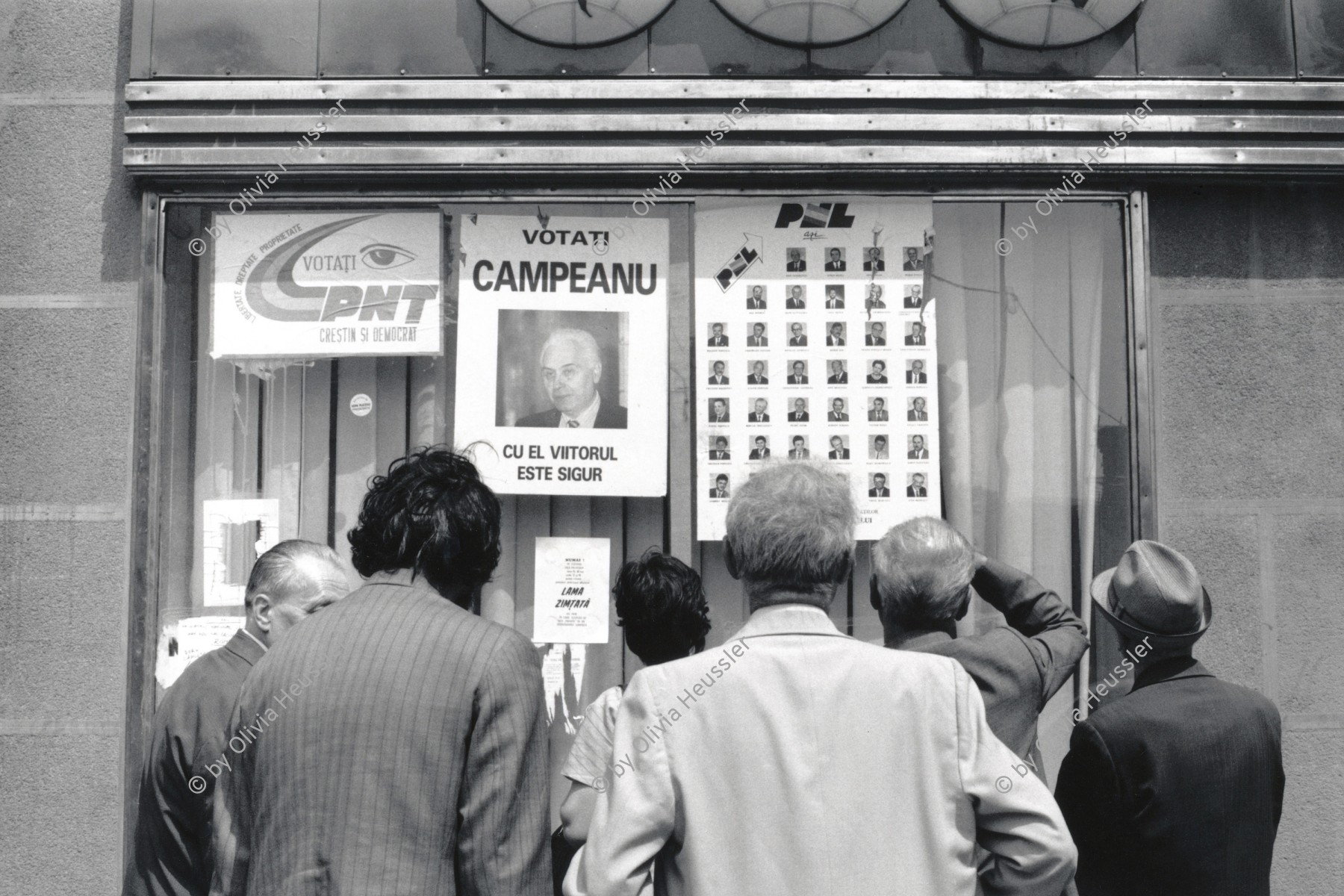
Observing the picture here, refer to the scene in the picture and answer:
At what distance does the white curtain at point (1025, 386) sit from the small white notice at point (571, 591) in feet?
4.43

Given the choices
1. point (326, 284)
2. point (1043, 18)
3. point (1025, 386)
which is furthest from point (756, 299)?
point (326, 284)

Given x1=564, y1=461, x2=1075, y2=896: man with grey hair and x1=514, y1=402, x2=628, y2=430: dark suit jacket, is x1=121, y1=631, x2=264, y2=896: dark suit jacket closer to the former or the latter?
x1=564, y1=461, x2=1075, y2=896: man with grey hair

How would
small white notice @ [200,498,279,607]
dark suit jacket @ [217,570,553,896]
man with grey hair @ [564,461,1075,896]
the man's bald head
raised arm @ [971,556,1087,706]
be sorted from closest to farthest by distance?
man with grey hair @ [564,461,1075,896], dark suit jacket @ [217,570,553,896], raised arm @ [971,556,1087,706], the man's bald head, small white notice @ [200,498,279,607]

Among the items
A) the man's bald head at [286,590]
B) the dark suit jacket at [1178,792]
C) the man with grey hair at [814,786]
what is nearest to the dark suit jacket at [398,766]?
the man with grey hair at [814,786]

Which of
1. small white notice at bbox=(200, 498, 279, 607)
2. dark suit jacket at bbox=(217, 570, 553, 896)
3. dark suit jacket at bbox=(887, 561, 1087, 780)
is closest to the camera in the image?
dark suit jacket at bbox=(217, 570, 553, 896)

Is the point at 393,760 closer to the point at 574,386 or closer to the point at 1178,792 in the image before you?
the point at 1178,792

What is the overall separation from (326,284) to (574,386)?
39.7 inches

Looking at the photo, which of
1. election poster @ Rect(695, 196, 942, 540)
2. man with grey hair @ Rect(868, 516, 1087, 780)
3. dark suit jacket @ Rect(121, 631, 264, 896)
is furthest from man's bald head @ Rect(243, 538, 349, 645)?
man with grey hair @ Rect(868, 516, 1087, 780)

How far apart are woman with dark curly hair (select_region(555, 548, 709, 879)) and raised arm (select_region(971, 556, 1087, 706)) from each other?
2.91ft

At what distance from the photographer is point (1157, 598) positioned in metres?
3.14

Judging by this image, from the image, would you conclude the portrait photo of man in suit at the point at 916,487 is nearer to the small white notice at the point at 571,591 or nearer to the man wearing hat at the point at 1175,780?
the small white notice at the point at 571,591

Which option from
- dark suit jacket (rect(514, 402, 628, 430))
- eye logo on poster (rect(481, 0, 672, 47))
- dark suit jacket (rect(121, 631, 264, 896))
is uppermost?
eye logo on poster (rect(481, 0, 672, 47))

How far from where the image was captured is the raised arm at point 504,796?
7.69ft

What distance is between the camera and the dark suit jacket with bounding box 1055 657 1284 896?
2932 millimetres
